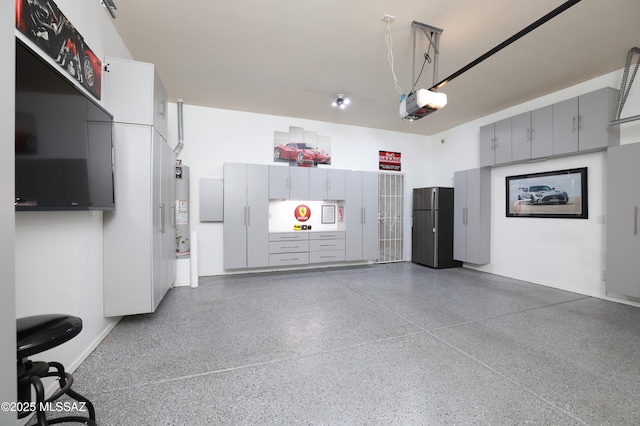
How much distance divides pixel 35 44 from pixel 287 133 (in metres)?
3.98

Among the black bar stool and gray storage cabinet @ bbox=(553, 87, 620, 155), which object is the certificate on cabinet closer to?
gray storage cabinet @ bbox=(553, 87, 620, 155)

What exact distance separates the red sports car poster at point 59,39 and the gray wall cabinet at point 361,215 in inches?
164

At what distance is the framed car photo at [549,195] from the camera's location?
12.8 feet

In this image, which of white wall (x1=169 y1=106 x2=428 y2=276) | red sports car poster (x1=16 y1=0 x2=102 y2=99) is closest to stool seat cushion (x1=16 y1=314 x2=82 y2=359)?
red sports car poster (x1=16 y1=0 x2=102 y2=99)

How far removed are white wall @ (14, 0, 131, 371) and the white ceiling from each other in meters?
0.46

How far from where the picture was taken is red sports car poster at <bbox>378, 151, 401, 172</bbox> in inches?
241

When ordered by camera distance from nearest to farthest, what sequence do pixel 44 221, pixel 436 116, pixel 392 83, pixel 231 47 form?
1. pixel 44 221
2. pixel 231 47
3. pixel 392 83
4. pixel 436 116

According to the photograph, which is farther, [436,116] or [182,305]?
[436,116]

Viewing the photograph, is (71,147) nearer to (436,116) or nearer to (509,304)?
(509,304)

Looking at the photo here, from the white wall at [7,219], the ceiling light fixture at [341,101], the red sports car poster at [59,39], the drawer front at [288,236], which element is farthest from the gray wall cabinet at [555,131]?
the red sports car poster at [59,39]

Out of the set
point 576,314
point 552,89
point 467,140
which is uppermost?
point 552,89

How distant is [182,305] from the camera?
131 inches

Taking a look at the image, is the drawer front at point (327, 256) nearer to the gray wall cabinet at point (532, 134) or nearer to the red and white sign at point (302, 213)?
the red and white sign at point (302, 213)

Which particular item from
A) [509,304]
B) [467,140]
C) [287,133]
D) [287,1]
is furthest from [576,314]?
[287,133]
